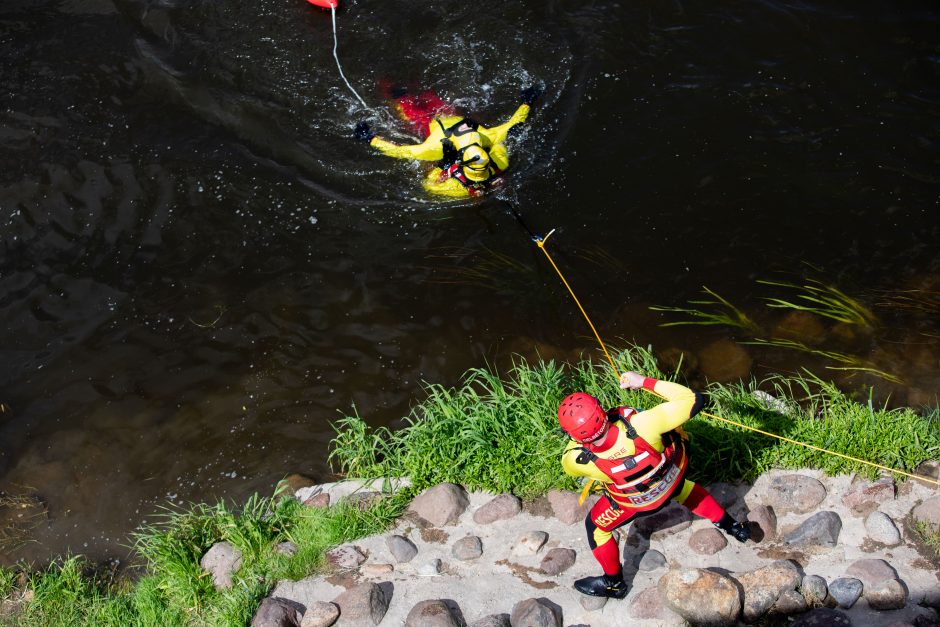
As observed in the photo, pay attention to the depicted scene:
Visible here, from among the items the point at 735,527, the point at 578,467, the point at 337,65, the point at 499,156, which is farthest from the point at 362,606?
the point at 337,65

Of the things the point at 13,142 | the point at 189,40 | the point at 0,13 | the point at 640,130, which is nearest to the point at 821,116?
the point at 640,130

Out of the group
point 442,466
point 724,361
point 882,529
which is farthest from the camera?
point 724,361

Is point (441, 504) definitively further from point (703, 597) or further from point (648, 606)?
point (703, 597)

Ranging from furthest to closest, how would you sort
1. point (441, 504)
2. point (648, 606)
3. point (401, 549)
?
point (441, 504)
point (401, 549)
point (648, 606)

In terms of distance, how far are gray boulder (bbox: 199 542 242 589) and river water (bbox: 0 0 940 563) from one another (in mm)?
748

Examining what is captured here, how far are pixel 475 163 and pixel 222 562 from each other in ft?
13.5

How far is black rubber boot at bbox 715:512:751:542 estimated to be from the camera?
468 cm

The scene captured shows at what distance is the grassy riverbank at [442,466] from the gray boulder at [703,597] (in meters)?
0.83

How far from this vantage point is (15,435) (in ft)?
22.3

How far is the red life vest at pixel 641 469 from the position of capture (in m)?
4.31

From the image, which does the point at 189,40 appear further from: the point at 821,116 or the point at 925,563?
the point at 925,563

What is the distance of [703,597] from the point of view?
437cm

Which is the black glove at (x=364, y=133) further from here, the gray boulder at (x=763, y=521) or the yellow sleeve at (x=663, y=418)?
the gray boulder at (x=763, y=521)

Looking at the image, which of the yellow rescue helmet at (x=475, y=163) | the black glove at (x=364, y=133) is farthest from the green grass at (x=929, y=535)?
the black glove at (x=364, y=133)
